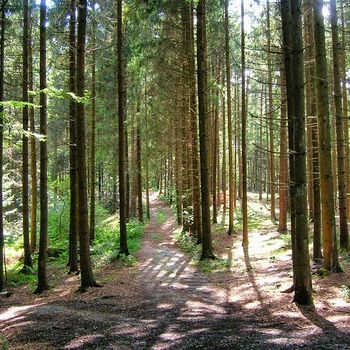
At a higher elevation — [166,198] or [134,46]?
[134,46]

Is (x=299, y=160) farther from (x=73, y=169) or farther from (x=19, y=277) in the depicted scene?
(x=19, y=277)

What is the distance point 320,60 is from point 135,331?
25.8ft

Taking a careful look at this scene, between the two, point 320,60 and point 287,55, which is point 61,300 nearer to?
point 287,55

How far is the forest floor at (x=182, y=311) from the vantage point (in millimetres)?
6535

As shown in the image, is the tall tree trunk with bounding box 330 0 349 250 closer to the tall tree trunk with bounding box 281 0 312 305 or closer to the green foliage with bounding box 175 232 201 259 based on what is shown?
the tall tree trunk with bounding box 281 0 312 305

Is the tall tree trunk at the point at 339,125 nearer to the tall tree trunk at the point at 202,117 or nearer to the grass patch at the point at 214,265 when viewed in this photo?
the grass patch at the point at 214,265

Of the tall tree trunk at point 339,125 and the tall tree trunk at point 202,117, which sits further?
the tall tree trunk at point 202,117

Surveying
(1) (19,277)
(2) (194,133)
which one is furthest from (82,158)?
(2) (194,133)

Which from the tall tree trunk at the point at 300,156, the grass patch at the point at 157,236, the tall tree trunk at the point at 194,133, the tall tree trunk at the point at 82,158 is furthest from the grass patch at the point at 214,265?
the grass patch at the point at 157,236

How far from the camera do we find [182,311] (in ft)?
28.7

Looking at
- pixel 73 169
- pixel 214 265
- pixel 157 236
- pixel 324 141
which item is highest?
pixel 324 141

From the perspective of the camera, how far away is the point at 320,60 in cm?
1040

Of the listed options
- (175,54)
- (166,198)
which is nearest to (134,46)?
(175,54)

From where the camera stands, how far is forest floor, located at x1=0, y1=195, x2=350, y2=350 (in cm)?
654
